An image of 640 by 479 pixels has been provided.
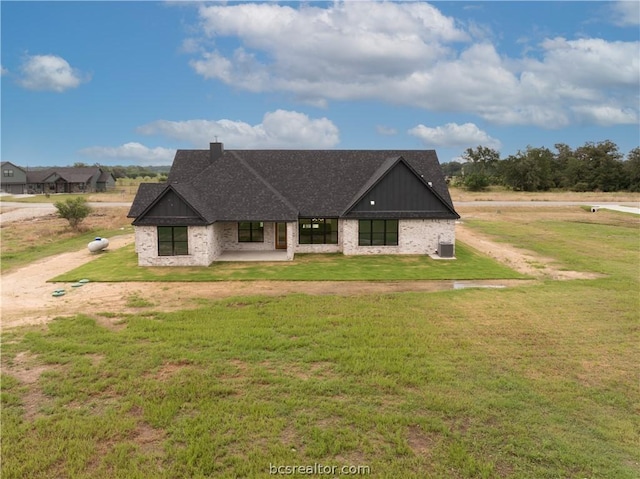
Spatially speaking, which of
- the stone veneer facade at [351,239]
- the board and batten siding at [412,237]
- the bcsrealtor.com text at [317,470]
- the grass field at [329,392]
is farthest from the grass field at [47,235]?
the bcsrealtor.com text at [317,470]

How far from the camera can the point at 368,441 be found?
807 cm

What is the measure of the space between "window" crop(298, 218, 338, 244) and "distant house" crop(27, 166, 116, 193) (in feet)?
270

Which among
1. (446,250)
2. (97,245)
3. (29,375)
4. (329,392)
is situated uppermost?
(97,245)

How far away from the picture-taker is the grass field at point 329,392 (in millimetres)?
7625

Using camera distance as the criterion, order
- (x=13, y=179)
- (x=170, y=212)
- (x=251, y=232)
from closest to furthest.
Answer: (x=170, y=212)
(x=251, y=232)
(x=13, y=179)

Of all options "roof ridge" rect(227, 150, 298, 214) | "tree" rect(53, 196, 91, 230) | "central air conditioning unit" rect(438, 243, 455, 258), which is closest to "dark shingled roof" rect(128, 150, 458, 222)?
"roof ridge" rect(227, 150, 298, 214)

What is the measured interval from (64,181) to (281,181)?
276 ft

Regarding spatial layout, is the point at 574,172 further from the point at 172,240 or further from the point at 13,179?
the point at 13,179

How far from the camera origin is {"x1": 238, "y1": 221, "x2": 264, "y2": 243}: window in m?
27.2

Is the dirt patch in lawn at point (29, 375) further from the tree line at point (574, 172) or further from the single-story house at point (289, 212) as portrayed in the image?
the tree line at point (574, 172)

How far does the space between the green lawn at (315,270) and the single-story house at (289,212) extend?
1.22 meters

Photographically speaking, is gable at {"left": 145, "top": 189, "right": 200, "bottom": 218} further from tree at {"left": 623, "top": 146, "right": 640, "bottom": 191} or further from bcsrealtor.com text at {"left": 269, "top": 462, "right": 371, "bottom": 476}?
tree at {"left": 623, "top": 146, "right": 640, "bottom": 191}

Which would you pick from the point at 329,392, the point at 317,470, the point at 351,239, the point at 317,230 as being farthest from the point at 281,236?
the point at 317,470

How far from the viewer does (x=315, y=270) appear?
2227cm
